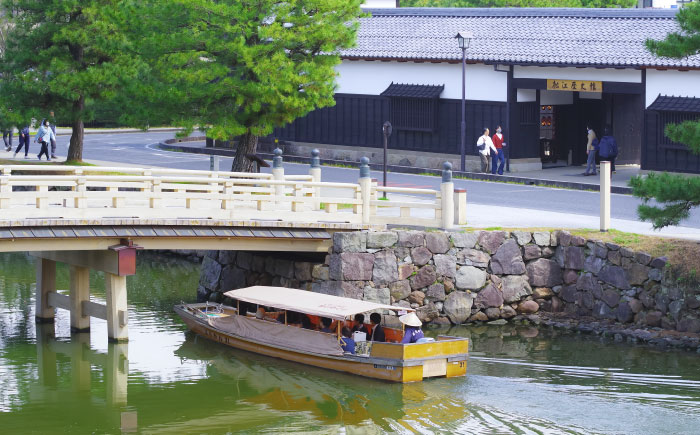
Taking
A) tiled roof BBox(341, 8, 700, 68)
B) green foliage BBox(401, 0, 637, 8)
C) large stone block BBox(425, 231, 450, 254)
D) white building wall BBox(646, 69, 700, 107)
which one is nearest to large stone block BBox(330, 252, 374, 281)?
large stone block BBox(425, 231, 450, 254)

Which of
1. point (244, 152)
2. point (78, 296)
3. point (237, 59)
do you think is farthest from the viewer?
point (244, 152)

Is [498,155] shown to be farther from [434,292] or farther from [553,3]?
[553,3]

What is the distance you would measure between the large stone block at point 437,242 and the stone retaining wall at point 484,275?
24 millimetres

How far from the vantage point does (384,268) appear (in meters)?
27.9

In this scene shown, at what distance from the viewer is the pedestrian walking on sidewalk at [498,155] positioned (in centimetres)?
4094

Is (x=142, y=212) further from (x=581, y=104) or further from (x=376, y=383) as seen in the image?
(x=581, y=104)

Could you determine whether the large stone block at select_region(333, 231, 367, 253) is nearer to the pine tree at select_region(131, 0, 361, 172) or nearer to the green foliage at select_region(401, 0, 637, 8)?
the pine tree at select_region(131, 0, 361, 172)

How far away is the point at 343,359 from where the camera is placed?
24.3 metres

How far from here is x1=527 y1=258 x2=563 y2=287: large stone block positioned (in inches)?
1128

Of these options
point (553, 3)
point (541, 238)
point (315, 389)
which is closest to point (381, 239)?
point (541, 238)

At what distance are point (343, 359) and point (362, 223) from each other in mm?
4674

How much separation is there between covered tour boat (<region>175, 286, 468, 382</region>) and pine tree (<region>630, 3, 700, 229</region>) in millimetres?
5203

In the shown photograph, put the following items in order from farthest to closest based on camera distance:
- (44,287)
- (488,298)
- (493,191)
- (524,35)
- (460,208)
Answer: (524,35)
(493,191)
(460,208)
(44,287)
(488,298)

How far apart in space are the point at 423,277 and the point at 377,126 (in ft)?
60.5
